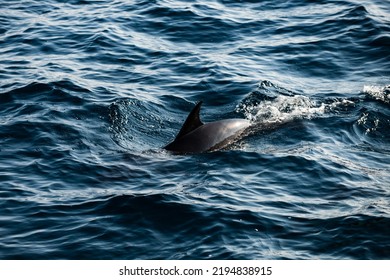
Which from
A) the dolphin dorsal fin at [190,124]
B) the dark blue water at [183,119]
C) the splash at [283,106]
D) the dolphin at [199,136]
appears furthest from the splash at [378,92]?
the dolphin dorsal fin at [190,124]

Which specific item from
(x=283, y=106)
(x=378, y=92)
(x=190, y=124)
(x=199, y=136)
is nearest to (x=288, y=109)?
(x=283, y=106)

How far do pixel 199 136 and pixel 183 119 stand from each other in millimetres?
2137

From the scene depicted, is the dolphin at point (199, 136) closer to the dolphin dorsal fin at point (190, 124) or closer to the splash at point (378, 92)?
the dolphin dorsal fin at point (190, 124)

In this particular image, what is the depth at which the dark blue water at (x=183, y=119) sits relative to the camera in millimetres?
9625

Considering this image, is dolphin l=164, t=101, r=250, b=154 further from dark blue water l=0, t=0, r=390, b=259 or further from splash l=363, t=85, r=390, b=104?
splash l=363, t=85, r=390, b=104

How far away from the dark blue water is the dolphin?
0.82 ft

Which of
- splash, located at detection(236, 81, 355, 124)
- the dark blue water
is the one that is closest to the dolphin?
the dark blue water

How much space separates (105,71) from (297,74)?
4.83 m

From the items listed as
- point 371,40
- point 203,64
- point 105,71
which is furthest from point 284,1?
point 105,71

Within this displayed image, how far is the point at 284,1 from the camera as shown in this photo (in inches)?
904

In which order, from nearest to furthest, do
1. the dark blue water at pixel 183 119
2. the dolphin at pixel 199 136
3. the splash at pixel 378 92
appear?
the dark blue water at pixel 183 119 → the dolphin at pixel 199 136 → the splash at pixel 378 92

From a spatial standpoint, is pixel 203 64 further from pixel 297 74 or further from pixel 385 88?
pixel 385 88

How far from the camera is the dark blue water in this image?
9625 millimetres

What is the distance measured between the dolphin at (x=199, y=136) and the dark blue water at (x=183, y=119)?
25 centimetres
